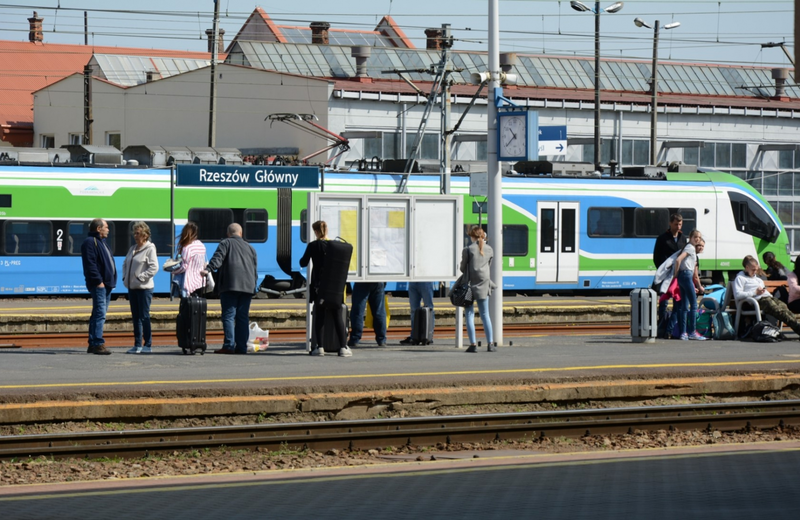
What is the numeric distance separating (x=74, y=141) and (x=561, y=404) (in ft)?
145

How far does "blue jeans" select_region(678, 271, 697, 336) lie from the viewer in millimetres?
16625

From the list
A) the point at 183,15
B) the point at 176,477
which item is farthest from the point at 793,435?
the point at 183,15

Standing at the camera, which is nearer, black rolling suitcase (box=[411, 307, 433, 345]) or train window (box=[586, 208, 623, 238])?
black rolling suitcase (box=[411, 307, 433, 345])

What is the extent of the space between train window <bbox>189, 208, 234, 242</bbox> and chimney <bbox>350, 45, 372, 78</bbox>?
24.5 meters

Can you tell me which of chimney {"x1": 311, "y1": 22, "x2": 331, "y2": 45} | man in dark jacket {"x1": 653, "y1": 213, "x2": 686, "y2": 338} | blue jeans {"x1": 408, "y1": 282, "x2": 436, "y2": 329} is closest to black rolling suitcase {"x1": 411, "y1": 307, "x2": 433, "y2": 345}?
blue jeans {"x1": 408, "y1": 282, "x2": 436, "y2": 329}

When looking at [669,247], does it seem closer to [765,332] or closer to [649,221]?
[765,332]

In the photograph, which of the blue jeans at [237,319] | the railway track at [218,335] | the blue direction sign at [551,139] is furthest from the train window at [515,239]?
the blue jeans at [237,319]

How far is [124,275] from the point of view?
14.4 m

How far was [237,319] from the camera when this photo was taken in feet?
48.4

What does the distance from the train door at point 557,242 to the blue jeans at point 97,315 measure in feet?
50.7

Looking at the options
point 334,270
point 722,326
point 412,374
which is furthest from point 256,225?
point 412,374

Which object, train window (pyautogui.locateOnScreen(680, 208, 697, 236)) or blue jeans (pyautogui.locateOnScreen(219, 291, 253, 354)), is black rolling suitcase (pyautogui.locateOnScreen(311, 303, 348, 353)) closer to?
blue jeans (pyautogui.locateOnScreen(219, 291, 253, 354))

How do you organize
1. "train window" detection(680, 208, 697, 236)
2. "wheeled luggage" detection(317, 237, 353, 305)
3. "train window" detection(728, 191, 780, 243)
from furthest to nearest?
"train window" detection(728, 191, 780, 243), "train window" detection(680, 208, 697, 236), "wheeled luggage" detection(317, 237, 353, 305)

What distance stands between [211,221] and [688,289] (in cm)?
1200
